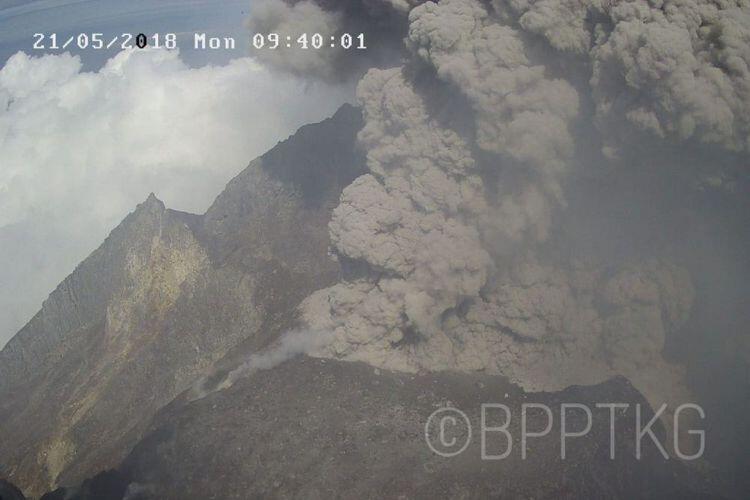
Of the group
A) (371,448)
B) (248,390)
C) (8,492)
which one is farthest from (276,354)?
(8,492)

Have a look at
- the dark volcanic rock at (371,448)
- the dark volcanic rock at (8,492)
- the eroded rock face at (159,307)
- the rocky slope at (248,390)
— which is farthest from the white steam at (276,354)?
the dark volcanic rock at (8,492)

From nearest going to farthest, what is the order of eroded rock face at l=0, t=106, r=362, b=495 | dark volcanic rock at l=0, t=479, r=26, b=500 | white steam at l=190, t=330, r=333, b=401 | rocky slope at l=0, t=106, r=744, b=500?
dark volcanic rock at l=0, t=479, r=26, b=500
rocky slope at l=0, t=106, r=744, b=500
white steam at l=190, t=330, r=333, b=401
eroded rock face at l=0, t=106, r=362, b=495

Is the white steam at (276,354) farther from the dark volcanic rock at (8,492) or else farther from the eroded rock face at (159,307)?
the dark volcanic rock at (8,492)

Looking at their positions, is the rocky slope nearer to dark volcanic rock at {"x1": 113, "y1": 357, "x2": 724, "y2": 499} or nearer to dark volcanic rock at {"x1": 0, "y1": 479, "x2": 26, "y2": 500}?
dark volcanic rock at {"x1": 113, "y1": 357, "x2": 724, "y2": 499}

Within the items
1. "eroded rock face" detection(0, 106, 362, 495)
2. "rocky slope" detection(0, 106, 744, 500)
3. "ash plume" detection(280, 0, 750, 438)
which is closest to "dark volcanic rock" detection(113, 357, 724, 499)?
"rocky slope" detection(0, 106, 744, 500)

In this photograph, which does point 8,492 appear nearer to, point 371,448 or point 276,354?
point 276,354

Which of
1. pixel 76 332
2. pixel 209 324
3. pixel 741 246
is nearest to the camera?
pixel 741 246

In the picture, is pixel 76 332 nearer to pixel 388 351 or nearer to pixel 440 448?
pixel 388 351

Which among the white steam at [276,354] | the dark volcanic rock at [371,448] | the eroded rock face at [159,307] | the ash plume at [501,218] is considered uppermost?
the ash plume at [501,218]

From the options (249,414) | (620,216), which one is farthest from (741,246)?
(249,414)
